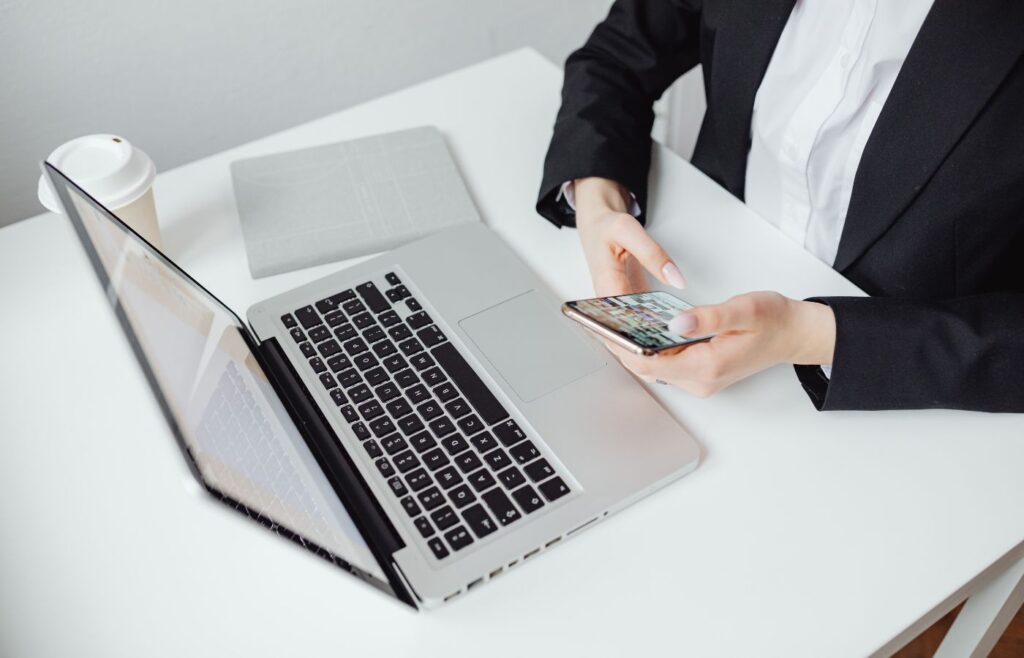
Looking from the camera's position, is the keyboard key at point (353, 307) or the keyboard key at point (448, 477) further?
the keyboard key at point (353, 307)

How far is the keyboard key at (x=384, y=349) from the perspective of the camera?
0.75 metres

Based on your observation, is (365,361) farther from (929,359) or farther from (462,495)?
(929,359)

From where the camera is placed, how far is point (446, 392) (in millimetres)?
711

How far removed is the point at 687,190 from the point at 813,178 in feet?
0.44

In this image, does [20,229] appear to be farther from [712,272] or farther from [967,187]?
[967,187]

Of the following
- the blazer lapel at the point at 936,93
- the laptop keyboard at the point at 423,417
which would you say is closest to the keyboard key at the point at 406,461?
the laptop keyboard at the point at 423,417

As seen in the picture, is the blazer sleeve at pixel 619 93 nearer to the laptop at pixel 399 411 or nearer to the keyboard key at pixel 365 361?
the laptop at pixel 399 411

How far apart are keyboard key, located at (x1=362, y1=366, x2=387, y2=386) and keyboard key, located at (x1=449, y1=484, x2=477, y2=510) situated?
0.13 metres

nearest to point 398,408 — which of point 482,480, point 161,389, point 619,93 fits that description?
point 482,480

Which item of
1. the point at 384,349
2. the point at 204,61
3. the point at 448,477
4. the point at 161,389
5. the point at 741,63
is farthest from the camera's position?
the point at 204,61

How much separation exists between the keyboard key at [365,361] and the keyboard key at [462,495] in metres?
0.16

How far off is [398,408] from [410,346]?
0.24 feet

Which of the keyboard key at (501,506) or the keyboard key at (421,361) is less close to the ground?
the keyboard key at (421,361)

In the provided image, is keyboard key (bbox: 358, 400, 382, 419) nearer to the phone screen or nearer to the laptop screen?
the laptop screen
